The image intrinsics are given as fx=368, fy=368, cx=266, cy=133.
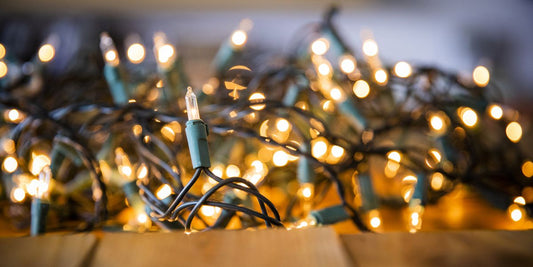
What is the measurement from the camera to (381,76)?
0.63 meters

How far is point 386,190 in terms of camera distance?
0.68 metres

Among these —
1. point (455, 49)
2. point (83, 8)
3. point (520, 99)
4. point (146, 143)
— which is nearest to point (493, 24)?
point (455, 49)

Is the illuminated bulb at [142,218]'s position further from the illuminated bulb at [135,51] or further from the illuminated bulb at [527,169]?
the illuminated bulb at [527,169]

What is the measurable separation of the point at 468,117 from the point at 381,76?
5.9 inches

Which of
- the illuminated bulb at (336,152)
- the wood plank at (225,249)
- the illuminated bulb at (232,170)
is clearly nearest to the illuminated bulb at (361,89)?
the illuminated bulb at (336,152)

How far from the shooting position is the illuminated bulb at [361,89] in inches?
24.8

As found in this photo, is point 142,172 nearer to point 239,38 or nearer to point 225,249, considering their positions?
point 225,249

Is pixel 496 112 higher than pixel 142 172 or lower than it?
higher

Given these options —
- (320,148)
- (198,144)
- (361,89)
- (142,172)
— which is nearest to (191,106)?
(198,144)

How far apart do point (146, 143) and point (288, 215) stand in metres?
0.20

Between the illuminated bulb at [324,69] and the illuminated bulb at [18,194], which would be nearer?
the illuminated bulb at [18,194]

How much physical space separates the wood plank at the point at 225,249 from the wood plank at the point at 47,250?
0.01m

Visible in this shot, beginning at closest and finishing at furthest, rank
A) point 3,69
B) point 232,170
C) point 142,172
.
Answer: point 142,172 < point 232,170 < point 3,69

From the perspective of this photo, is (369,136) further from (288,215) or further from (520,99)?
(520,99)
